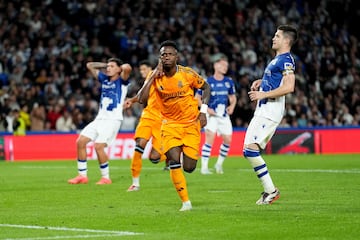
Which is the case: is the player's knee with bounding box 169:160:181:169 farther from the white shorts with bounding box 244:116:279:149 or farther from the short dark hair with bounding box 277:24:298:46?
the short dark hair with bounding box 277:24:298:46

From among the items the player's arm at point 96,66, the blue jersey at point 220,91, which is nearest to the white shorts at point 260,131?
A: the player's arm at point 96,66

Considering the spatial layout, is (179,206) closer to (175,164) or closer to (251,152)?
(175,164)

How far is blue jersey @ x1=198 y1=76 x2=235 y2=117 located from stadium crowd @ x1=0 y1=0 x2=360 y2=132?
980 cm

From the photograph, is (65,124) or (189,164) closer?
(189,164)

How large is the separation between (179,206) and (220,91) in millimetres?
10101

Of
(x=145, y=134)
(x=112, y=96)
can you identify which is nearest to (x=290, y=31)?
(x=145, y=134)

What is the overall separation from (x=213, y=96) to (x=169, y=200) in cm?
898

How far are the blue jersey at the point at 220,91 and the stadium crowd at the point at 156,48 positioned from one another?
386 inches

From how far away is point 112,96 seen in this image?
20406mm

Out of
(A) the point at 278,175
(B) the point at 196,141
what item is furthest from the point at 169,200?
(A) the point at 278,175

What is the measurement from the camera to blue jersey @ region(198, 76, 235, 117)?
24.3 m

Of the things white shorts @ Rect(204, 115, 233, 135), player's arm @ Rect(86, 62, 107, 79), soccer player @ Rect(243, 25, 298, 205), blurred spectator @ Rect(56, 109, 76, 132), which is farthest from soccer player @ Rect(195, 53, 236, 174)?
blurred spectator @ Rect(56, 109, 76, 132)

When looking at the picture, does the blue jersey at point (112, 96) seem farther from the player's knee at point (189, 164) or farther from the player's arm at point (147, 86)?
the player's knee at point (189, 164)

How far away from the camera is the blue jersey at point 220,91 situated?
24.3 m
